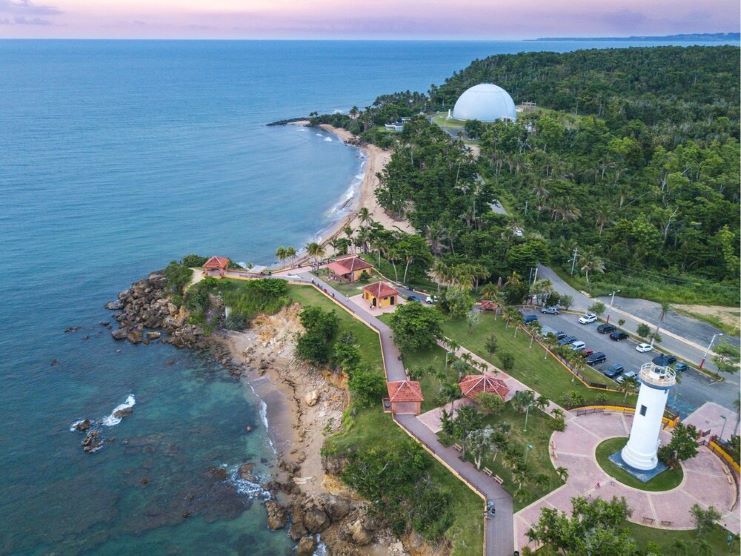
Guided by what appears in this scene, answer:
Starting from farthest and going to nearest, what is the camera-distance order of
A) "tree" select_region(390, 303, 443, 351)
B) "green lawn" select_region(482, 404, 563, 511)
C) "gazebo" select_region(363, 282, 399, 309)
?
"gazebo" select_region(363, 282, 399, 309)
"tree" select_region(390, 303, 443, 351)
"green lawn" select_region(482, 404, 563, 511)

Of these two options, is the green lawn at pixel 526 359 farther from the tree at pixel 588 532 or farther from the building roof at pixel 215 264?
the building roof at pixel 215 264

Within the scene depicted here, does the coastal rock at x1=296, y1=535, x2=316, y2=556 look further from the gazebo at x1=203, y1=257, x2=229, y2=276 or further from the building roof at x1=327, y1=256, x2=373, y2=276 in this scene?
the gazebo at x1=203, y1=257, x2=229, y2=276

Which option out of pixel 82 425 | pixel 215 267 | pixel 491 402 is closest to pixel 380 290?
pixel 491 402

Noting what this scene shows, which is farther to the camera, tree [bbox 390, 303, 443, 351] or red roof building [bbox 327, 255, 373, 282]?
red roof building [bbox 327, 255, 373, 282]

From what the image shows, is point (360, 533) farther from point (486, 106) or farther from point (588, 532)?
point (486, 106)

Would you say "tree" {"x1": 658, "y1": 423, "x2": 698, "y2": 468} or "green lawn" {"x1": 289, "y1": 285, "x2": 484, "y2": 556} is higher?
"tree" {"x1": 658, "y1": 423, "x2": 698, "y2": 468}

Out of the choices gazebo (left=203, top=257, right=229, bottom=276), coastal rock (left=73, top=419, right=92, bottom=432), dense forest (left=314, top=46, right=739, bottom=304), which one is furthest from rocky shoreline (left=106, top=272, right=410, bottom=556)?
A: dense forest (left=314, top=46, right=739, bottom=304)

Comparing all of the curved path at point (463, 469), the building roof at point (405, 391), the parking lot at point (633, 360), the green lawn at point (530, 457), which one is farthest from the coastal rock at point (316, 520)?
the parking lot at point (633, 360)
